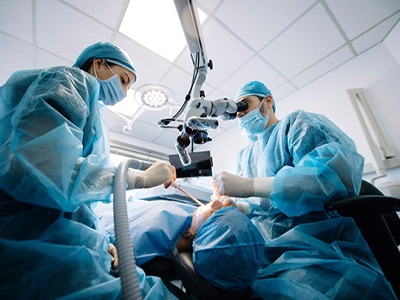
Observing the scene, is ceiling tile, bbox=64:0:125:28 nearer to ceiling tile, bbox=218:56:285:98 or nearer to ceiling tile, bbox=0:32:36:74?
ceiling tile, bbox=0:32:36:74

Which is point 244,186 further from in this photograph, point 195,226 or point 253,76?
point 253,76

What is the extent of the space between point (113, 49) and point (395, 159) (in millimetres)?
2421

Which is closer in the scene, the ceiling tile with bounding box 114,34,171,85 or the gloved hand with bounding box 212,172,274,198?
the gloved hand with bounding box 212,172,274,198

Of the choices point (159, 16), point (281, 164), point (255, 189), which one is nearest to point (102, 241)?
point (255, 189)

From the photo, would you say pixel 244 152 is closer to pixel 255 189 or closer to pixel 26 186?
pixel 255 189

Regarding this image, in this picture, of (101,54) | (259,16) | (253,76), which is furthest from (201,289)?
(253,76)

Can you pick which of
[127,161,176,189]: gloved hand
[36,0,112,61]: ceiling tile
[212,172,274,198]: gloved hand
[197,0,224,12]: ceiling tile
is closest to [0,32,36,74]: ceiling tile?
[36,0,112,61]: ceiling tile

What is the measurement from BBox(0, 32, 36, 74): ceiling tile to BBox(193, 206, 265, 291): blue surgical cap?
2.39 meters

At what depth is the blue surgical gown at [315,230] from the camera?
56 cm

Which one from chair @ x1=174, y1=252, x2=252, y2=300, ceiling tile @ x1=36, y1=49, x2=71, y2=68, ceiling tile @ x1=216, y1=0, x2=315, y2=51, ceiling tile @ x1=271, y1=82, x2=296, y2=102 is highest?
ceiling tile @ x1=36, y1=49, x2=71, y2=68

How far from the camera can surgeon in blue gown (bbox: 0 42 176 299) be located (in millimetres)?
426

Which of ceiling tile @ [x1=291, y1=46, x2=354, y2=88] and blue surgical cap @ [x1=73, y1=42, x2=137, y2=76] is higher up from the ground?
ceiling tile @ [x1=291, y1=46, x2=354, y2=88]

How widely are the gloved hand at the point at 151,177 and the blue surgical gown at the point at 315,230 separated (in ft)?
1.54

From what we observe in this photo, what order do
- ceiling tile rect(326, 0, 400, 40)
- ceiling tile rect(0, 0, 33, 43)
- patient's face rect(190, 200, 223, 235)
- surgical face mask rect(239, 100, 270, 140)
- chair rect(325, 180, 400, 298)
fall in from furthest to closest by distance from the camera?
1. ceiling tile rect(326, 0, 400, 40)
2. ceiling tile rect(0, 0, 33, 43)
3. surgical face mask rect(239, 100, 270, 140)
4. patient's face rect(190, 200, 223, 235)
5. chair rect(325, 180, 400, 298)
